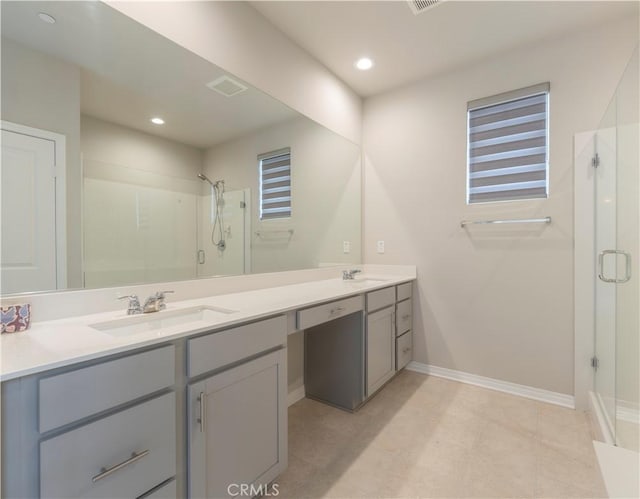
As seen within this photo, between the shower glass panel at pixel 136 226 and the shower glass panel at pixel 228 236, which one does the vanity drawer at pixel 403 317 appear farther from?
the shower glass panel at pixel 136 226

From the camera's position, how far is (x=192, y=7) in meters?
1.61

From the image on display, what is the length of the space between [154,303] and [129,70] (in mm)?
1065

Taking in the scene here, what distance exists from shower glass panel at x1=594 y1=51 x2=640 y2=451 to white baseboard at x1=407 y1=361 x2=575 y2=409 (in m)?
0.24

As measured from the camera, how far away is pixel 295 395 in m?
2.31

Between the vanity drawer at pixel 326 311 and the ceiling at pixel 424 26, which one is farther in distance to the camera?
the ceiling at pixel 424 26

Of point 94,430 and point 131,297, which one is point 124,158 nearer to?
point 131,297

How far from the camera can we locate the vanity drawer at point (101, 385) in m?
0.77

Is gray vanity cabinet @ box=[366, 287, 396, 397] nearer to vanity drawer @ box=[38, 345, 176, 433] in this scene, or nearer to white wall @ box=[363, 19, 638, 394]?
white wall @ box=[363, 19, 638, 394]

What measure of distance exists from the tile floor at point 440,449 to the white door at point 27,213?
137cm

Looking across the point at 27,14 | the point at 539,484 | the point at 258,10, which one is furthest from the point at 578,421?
the point at 27,14

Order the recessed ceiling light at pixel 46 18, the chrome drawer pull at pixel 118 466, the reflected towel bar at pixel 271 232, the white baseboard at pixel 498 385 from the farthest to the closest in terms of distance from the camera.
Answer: the white baseboard at pixel 498 385, the reflected towel bar at pixel 271 232, the recessed ceiling light at pixel 46 18, the chrome drawer pull at pixel 118 466

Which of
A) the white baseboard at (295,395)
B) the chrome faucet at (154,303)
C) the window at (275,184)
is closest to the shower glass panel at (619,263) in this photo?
the white baseboard at (295,395)

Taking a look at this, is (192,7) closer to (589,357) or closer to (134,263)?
(134,263)

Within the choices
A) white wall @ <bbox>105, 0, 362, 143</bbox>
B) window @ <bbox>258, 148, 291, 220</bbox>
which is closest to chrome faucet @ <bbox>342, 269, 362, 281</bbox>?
window @ <bbox>258, 148, 291, 220</bbox>
